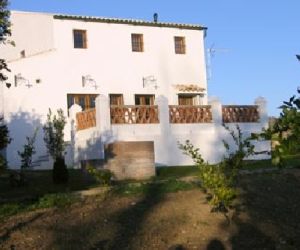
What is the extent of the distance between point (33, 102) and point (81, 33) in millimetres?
4713

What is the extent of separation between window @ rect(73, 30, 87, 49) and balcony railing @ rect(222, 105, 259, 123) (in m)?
8.55

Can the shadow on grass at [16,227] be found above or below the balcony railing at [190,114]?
below

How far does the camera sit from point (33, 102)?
30422 millimetres

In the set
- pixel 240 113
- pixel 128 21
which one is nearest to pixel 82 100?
pixel 128 21

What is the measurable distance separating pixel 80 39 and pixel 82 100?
10.6 feet

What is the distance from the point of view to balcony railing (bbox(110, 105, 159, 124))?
1011 inches

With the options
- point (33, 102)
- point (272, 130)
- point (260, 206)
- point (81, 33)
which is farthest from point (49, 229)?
point (81, 33)

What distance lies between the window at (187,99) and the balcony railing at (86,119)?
27.3 feet

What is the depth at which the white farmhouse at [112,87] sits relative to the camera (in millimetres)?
26375

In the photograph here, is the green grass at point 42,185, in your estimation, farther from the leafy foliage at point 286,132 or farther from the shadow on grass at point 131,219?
the leafy foliage at point 286,132

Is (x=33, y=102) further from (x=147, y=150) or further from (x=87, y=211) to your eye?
(x=87, y=211)

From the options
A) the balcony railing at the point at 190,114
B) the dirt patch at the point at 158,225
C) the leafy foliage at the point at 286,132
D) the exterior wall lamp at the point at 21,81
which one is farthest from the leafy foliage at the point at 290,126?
the exterior wall lamp at the point at 21,81

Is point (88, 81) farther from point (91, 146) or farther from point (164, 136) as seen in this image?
point (164, 136)

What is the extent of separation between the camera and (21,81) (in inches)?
1187
